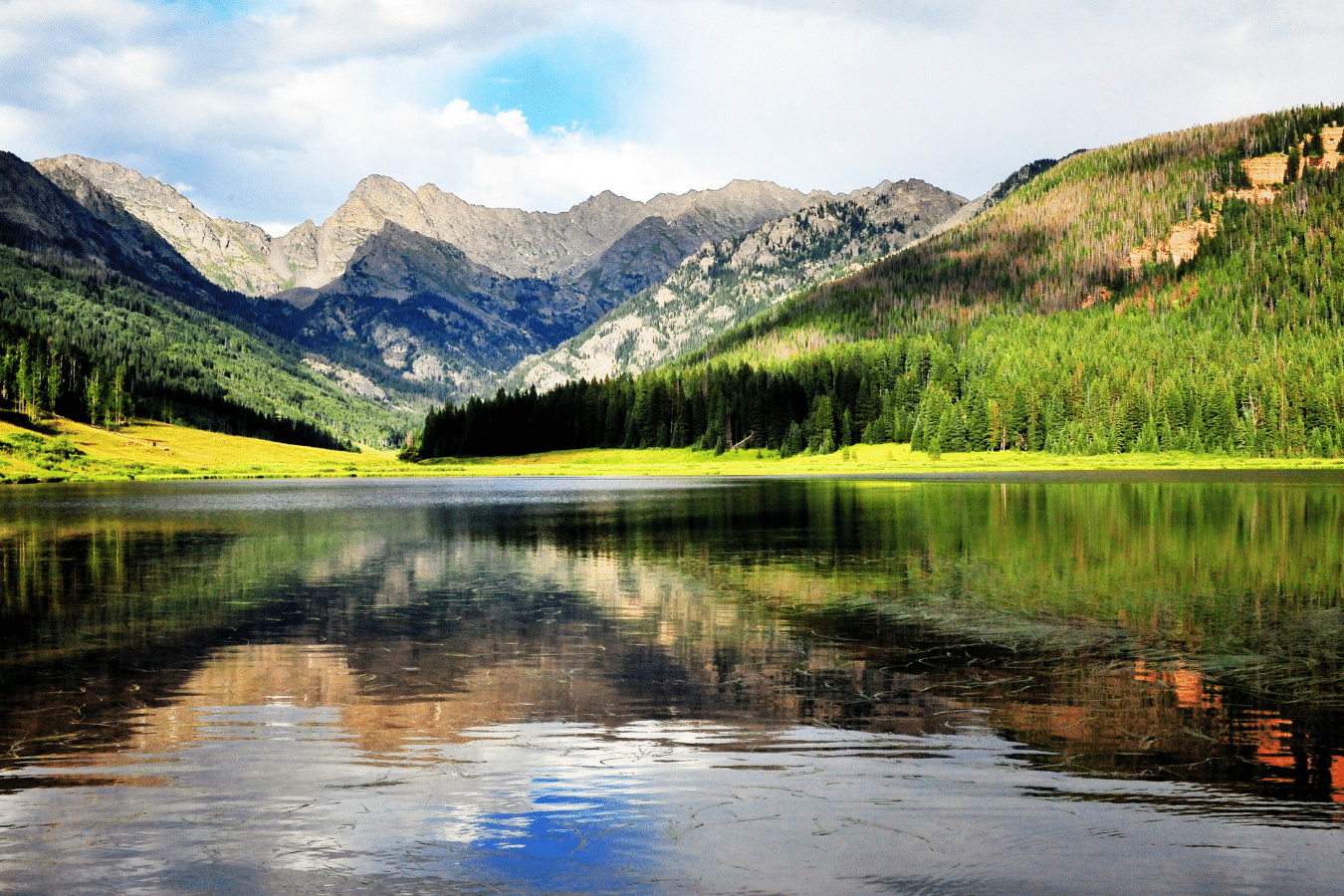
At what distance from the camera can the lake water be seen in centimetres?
1040

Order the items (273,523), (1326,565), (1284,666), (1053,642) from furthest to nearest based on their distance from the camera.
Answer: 1. (273,523)
2. (1326,565)
3. (1053,642)
4. (1284,666)

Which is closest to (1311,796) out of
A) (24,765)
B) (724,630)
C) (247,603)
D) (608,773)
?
(608,773)

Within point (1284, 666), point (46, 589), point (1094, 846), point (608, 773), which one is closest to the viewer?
point (1094, 846)

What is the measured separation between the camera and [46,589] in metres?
34.1

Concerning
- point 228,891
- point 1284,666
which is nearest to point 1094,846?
point 228,891

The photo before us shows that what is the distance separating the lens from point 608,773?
1336 cm

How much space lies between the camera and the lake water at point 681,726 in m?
10.4

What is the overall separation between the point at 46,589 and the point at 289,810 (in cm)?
2839

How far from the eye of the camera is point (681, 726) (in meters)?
16.0

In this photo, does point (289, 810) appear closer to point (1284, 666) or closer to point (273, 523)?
point (1284, 666)

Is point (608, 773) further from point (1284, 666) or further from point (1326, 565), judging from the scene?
point (1326, 565)

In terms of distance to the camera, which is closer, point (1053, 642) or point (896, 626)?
point (1053, 642)

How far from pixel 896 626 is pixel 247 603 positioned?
20873 millimetres

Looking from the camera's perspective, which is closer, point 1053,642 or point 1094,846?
point 1094,846
